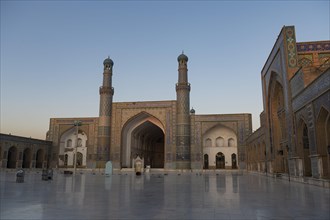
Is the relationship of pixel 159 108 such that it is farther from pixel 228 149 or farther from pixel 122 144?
pixel 228 149

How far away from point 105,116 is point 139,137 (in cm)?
633

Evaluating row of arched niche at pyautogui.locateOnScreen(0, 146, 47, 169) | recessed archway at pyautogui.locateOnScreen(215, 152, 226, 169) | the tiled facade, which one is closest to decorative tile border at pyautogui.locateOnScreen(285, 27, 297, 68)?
the tiled facade

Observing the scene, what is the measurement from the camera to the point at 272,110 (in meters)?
17.1

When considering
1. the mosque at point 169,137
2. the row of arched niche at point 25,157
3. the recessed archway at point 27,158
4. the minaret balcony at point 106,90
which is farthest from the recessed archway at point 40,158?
the minaret balcony at point 106,90

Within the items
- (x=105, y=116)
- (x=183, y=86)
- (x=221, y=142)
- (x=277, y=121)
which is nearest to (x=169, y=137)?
(x=183, y=86)

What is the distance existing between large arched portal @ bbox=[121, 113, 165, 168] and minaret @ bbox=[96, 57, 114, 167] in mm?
1954

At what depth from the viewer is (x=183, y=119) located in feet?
92.8

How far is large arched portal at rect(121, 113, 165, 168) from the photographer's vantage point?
3106cm

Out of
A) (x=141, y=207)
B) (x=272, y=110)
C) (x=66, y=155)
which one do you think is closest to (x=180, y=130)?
(x=272, y=110)

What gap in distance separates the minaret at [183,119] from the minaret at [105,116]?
7107mm

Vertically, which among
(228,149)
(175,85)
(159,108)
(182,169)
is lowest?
(182,169)

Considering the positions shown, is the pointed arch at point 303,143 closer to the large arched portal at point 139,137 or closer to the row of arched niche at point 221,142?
the row of arched niche at point 221,142

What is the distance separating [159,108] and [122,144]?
5435mm

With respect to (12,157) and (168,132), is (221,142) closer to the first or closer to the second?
(168,132)
